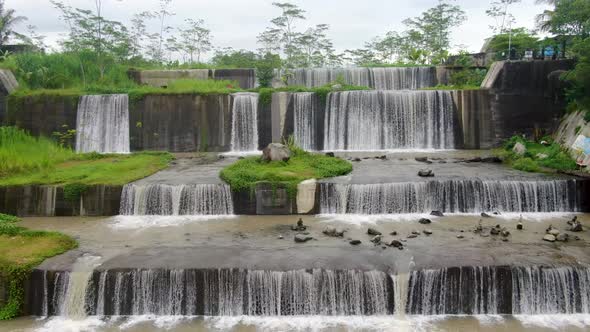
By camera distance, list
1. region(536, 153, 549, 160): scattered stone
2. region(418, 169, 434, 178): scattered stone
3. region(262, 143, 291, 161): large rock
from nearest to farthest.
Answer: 1. region(418, 169, 434, 178): scattered stone
2. region(262, 143, 291, 161): large rock
3. region(536, 153, 549, 160): scattered stone

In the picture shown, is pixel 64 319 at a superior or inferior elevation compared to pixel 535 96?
inferior

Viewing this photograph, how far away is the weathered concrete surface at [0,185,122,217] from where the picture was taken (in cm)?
1202

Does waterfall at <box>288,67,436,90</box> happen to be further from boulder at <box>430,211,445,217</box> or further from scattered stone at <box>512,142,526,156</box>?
boulder at <box>430,211,445,217</box>

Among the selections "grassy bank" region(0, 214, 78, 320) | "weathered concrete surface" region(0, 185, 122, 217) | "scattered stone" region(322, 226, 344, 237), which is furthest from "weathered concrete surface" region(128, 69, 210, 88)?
"scattered stone" region(322, 226, 344, 237)

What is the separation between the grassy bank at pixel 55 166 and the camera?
499 inches

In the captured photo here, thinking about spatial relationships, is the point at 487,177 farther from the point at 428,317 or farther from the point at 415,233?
the point at 428,317

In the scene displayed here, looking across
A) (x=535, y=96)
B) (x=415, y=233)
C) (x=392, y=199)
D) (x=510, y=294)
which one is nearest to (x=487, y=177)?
(x=392, y=199)

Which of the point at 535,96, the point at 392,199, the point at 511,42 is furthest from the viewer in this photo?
the point at 511,42

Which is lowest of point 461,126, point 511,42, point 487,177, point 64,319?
point 64,319

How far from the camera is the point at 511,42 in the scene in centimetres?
2223

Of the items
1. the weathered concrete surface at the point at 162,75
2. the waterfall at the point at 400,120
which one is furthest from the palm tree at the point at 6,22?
the waterfall at the point at 400,120

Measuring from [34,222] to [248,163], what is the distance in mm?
5395

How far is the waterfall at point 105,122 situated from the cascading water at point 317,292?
12099 mm

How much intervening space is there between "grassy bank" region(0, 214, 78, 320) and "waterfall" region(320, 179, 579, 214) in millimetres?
5865
